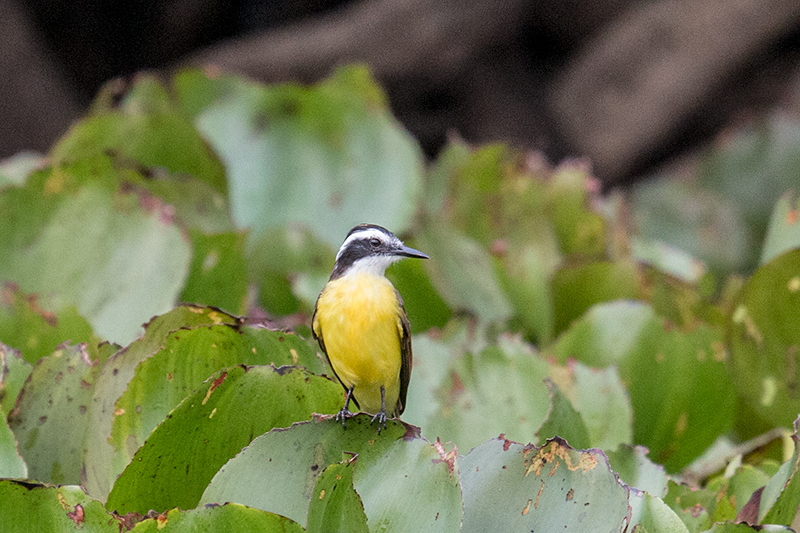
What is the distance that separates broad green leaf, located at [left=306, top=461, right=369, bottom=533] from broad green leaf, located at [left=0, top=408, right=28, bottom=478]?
0.94 feet

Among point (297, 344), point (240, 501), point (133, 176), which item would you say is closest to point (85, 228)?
point (133, 176)

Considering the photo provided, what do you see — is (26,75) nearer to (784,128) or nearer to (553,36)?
(553,36)

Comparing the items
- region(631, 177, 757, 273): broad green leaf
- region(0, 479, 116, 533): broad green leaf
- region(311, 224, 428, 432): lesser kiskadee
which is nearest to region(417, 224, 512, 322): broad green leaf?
region(311, 224, 428, 432): lesser kiskadee

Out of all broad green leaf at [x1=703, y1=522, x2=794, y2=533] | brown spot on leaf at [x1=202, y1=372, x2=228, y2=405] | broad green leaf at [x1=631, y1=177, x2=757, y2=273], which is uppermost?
brown spot on leaf at [x1=202, y1=372, x2=228, y2=405]

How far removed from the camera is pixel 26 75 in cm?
314

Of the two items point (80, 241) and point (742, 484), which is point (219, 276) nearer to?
point (80, 241)

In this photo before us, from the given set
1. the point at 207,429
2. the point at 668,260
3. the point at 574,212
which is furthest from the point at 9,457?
the point at 668,260

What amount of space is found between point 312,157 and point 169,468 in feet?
3.54

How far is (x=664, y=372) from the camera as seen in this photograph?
1.18m

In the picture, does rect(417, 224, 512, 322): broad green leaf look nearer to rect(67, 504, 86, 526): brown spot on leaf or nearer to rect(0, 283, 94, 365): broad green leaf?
rect(0, 283, 94, 365): broad green leaf

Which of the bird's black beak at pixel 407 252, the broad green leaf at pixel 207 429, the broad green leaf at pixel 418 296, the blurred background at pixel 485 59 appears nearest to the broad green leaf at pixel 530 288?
the broad green leaf at pixel 418 296

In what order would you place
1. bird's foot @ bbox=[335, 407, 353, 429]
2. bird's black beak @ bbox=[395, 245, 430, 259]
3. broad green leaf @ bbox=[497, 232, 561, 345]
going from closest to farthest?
bird's foot @ bbox=[335, 407, 353, 429], bird's black beak @ bbox=[395, 245, 430, 259], broad green leaf @ bbox=[497, 232, 561, 345]

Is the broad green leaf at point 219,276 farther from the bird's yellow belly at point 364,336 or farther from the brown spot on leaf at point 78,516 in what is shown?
the brown spot on leaf at point 78,516

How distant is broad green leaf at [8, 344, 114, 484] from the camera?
0.81 m
